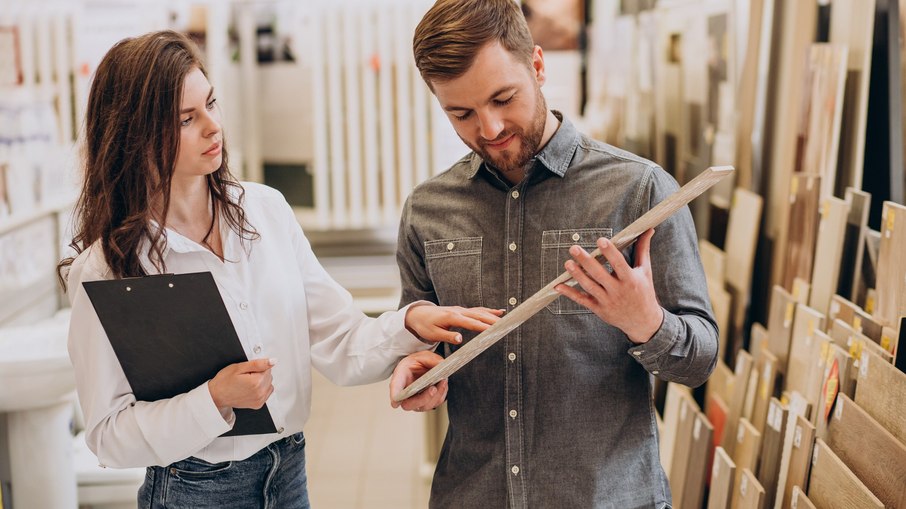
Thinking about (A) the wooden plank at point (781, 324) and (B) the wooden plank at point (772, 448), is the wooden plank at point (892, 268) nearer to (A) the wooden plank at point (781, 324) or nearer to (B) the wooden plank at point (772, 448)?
(B) the wooden plank at point (772, 448)

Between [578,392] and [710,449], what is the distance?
1503 mm

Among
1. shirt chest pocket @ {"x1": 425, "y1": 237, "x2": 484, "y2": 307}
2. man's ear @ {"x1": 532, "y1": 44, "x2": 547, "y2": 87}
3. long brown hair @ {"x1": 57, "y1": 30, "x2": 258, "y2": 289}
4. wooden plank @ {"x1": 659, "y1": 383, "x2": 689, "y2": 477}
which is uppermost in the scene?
man's ear @ {"x1": 532, "y1": 44, "x2": 547, "y2": 87}

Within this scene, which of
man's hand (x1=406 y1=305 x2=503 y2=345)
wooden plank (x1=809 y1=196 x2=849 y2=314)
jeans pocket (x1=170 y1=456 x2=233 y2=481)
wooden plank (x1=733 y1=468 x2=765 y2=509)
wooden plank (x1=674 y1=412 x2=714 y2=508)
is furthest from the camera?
wooden plank (x1=674 y1=412 x2=714 y2=508)

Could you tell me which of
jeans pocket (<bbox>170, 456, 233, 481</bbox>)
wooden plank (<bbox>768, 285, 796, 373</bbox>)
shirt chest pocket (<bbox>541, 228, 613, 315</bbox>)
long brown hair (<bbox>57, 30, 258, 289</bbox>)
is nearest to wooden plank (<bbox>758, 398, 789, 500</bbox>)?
wooden plank (<bbox>768, 285, 796, 373</bbox>)

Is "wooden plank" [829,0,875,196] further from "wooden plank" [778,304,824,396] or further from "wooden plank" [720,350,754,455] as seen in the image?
"wooden plank" [720,350,754,455]

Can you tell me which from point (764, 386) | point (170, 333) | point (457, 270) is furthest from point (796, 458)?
point (170, 333)

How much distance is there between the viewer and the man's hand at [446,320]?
63.6 inches

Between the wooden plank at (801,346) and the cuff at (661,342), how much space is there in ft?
3.67

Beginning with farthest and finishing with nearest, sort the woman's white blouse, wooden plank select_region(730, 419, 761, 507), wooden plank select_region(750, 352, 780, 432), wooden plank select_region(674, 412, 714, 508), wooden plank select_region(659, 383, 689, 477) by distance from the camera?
wooden plank select_region(659, 383, 689, 477) → wooden plank select_region(674, 412, 714, 508) → wooden plank select_region(750, 352, 780, 432) → wooden plank select_region(730, 419, 761, 507) → the woman's white blouse

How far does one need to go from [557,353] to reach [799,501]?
2.78ft

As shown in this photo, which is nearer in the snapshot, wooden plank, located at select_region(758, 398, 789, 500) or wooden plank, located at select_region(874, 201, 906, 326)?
wooden plank, located at select_region(874, 201, 906, 326)

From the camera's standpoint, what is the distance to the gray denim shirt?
1.69m

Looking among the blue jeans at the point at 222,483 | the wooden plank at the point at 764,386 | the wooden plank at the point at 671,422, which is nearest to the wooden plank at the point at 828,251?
the wooden plank at the point at 764,386

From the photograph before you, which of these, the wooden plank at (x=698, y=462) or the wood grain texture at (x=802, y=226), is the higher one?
the wood grain texture at (x=802, y=226)
